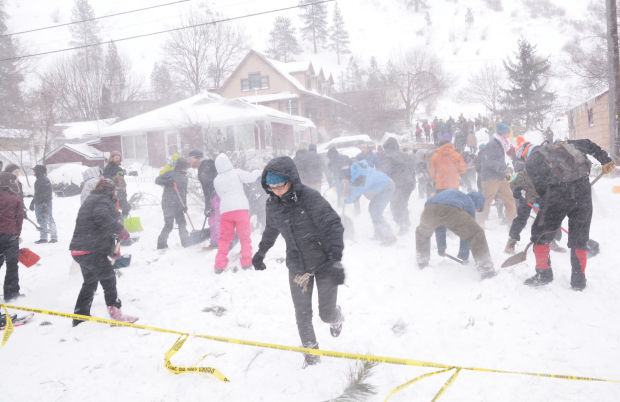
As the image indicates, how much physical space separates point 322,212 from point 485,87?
5646 cm

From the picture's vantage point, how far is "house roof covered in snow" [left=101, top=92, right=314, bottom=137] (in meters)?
23.3

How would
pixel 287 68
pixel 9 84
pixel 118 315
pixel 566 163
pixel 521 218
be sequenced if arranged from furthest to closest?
1. pixel 287 68
2. pixel 9 84
3. pixel 521 218
4. pixel 118 315
5. pixel 566 163

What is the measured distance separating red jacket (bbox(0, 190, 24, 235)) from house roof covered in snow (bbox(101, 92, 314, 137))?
1761cm

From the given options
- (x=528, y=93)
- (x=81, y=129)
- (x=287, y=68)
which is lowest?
(x=81, y=129)

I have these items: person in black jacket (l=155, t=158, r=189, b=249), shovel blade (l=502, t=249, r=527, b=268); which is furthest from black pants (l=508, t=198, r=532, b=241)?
person in black jacket (l=155, t=158, r=189, b=249)

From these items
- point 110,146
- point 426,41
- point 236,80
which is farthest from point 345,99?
point 426,41

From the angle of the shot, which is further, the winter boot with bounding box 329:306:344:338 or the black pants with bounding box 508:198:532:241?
the black pants with bounding box 508:198:532:241

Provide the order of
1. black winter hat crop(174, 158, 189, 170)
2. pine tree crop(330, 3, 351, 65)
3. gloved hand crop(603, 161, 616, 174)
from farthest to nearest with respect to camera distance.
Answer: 1. pine tree crop(330, 3, 351, 65)
2. black winter hat crop(174, 158, 189, 170)
3. gloved hand crop(603, 161, 616, 174)

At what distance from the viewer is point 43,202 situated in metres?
8.93

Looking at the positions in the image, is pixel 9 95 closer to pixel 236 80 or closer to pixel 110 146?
pixel 110 146

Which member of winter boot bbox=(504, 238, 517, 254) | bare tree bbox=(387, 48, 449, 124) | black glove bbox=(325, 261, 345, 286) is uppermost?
bare tree bbox=(387, 48, 449, 124)

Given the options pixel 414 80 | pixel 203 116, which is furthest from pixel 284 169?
pixel 414 80

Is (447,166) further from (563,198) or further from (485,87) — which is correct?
(485,87)

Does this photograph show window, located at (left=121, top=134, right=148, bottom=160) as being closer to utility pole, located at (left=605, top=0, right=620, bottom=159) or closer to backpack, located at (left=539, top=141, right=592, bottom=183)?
utility pole, located at (left=605, top=0, right=620, bottom=159)
